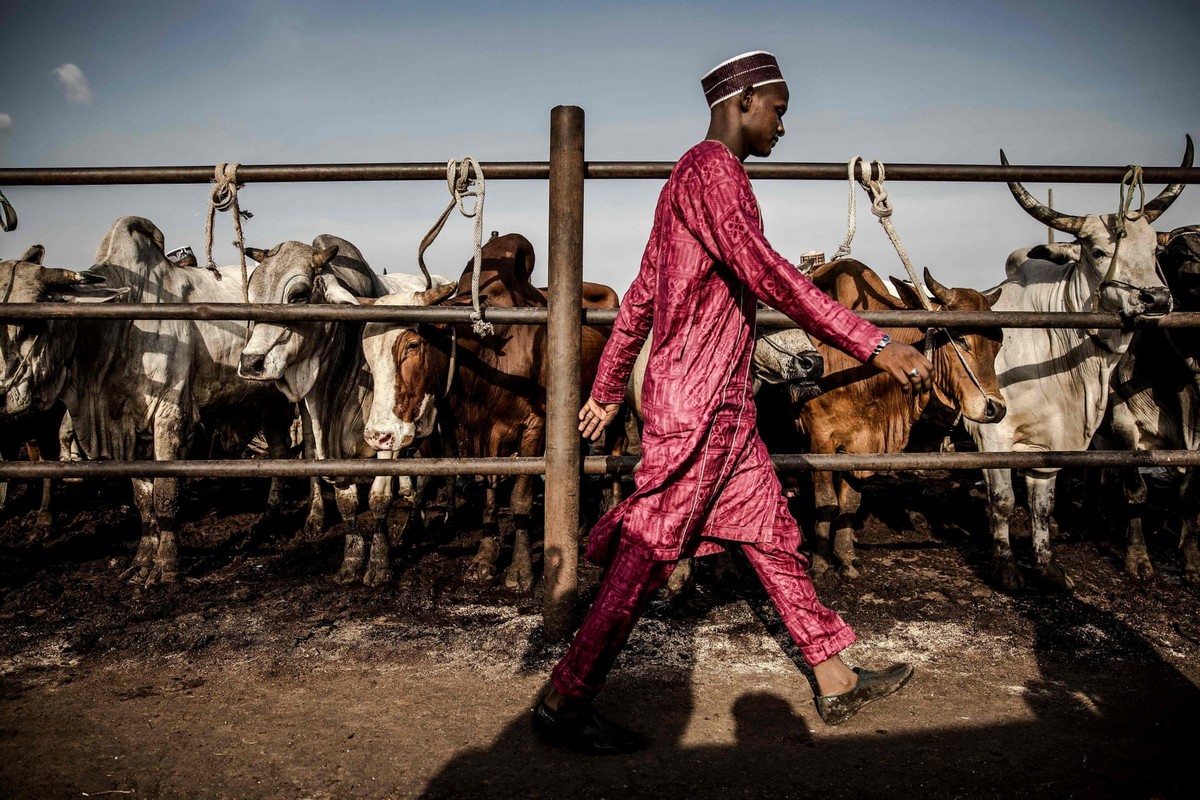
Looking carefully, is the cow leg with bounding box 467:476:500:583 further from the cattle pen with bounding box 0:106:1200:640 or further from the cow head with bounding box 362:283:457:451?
the cattle pen with bounding box 0:106:1200:640

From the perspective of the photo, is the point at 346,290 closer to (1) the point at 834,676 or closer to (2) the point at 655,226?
(2) the point at 655,226

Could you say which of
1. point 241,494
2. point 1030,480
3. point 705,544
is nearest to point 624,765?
point 705,544

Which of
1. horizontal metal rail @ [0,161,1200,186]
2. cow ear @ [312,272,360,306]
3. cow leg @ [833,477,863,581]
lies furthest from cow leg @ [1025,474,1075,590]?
cow ear @ [312,272,360,306]

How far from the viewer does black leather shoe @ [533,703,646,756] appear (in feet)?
7.86

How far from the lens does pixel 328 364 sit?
5.54 metres

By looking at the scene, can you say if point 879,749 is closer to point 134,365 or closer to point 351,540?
point 351,540

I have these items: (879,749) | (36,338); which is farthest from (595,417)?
(36,338)

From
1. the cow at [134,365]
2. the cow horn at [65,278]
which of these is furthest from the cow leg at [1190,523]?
the cow horn at [65,278]

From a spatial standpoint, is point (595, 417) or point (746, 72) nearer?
point (746, 72)

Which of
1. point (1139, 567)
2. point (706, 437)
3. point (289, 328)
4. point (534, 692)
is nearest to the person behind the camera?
point (706, 437)

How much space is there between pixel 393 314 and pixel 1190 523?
15.3 ft

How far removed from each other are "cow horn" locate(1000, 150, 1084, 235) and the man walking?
267 centimetres

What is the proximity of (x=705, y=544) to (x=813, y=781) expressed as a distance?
0.70m

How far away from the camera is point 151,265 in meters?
5.63
